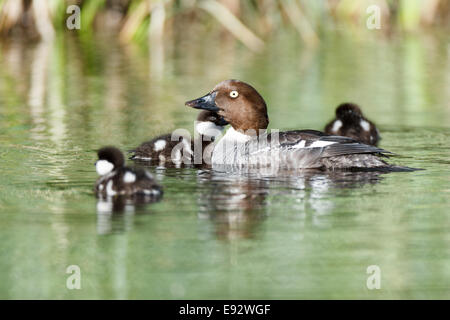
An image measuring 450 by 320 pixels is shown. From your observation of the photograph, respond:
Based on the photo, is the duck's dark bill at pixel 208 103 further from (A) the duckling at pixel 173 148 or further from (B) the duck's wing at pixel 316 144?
(B) the duck's wing at pixel 316 144

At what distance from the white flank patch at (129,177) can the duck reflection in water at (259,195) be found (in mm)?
468

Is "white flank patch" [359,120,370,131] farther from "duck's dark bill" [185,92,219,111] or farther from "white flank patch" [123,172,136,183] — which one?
"white flank patch" [123,172,136,183]

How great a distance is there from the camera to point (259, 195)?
22.2ft

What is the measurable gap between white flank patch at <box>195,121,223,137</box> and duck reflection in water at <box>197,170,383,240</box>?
1.05m

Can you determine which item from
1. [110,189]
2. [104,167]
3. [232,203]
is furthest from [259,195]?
[104,167]

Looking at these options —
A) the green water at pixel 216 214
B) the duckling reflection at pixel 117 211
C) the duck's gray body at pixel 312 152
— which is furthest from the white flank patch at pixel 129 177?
the duck's gray body at pixel 312 152

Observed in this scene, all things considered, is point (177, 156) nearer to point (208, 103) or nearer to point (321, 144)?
point (208, 103)

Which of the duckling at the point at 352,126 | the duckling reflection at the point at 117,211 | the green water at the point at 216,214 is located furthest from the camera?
the duckling at the point at 352,126

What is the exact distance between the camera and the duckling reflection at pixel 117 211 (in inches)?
229

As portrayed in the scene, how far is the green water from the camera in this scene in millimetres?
4945

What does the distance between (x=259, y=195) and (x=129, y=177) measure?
2.93 feet
